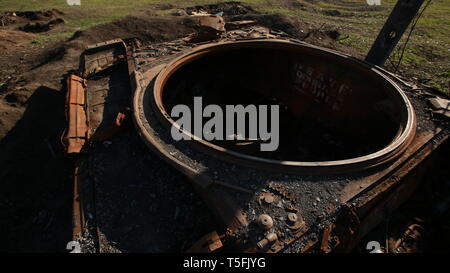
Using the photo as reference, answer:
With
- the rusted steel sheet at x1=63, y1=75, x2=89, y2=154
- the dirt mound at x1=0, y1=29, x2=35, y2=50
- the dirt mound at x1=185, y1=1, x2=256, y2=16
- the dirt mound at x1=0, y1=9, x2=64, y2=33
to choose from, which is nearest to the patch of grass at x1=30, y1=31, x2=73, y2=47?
the dirt mound at x1=0, y1=29, x2=35, y2=50

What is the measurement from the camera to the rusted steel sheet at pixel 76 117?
686cm

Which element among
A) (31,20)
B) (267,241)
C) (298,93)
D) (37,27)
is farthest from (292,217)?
(31,20)

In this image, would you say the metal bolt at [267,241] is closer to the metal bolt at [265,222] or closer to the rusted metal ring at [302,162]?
the metal bolt at [265,222]

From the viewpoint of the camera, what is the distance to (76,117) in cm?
755

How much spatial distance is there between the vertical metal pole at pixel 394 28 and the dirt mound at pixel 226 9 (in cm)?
1482

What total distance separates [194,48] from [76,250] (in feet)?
26.2

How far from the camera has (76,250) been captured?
5.21 metres

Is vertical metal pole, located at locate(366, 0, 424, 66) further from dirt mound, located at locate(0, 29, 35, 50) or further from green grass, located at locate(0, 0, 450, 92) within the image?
dirt mound, located at locate(0, 29, 35, 50)

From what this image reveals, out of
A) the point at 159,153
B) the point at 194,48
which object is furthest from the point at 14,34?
the point at 159,153

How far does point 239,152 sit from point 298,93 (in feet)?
17.6

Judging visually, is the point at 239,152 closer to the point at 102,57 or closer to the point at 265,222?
the point at 265,222

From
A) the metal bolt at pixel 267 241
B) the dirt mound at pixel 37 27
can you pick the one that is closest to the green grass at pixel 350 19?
the dirt mound at pixel 37 27

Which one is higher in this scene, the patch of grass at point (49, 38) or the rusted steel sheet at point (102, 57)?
the rusted steel sheet at point (102, 57)
